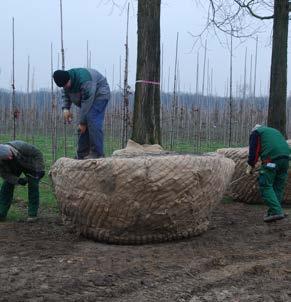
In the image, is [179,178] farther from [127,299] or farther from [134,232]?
[127,299]

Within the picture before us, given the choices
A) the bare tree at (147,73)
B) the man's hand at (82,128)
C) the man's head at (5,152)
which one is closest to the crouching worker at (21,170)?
the man's head at (5,152)

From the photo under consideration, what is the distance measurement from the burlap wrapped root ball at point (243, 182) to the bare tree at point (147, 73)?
1.27 meters

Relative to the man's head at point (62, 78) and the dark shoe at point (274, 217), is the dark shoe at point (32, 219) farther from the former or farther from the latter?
the dark shoe at point (274, 217)

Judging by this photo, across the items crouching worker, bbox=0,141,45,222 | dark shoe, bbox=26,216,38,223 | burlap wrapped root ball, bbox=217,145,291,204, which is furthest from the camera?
burlap wrapped root ball, bbox=217,145,291,204

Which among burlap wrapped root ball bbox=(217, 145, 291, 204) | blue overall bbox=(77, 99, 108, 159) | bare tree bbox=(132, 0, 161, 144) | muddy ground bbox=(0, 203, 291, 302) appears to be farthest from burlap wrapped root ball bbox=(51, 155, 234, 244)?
burlap wrapped root ball bbox=(217, 145, 291, 204)

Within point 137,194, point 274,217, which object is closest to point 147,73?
point 274,217

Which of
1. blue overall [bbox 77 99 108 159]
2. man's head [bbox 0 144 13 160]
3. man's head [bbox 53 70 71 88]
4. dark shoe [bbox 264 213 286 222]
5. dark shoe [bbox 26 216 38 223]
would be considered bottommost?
dark shoe [bbox 26 216 38 223]

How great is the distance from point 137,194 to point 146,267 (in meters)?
0.86

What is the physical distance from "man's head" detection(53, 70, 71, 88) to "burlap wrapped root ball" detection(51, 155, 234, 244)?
1167 mm

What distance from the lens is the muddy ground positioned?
4062mm

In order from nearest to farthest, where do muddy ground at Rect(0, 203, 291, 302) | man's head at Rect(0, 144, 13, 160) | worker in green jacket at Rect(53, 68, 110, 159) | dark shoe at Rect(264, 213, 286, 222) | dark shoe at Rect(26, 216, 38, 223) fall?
muddy ground at Rect(0, 203, 291, 302), man's head at Rect(0, 144, 13, 160), worker in green jacket at Rect(53, 68, 110, 159), dark shoe at Rect(264, 213, 286, 222), dark shoe at Rect(26, 216, 38, 223)

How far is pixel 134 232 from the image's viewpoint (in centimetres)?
559

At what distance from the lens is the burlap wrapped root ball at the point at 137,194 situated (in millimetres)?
5352

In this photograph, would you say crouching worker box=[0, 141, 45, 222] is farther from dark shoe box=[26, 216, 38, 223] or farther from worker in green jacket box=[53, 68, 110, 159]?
worker in green jacket box=[53, 68, 110, 159]
